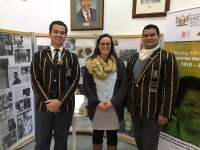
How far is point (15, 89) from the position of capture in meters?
2.17

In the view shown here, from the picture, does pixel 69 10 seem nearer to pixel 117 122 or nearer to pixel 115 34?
pixel 115 34

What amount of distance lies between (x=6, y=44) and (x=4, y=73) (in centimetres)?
33

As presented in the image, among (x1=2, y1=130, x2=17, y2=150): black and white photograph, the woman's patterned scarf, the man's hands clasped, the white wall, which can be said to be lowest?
(x1=2, y1=130, x2=17, y2=150): black and white photograph

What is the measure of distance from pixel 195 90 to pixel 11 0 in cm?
239

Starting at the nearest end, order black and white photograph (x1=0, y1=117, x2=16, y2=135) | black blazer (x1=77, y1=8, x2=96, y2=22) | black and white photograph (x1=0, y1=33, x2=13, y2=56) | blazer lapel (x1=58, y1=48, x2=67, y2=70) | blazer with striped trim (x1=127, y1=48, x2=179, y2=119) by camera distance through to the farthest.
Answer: blazer with striped trim (x1=127, y1=48, x2=179, y2=119) < blazer lapel (x1=58, y1=48, x2=67, y2=70) < black and white photograph (x1=0, y1=33, x2=13, y2=56) < black and white photograph (x1=0, y1=117, x2=16, y2=135) < black blazer (x1=77, y1=8, x2=96, y2=22)

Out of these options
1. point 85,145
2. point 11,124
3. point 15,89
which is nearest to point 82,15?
point 15,89

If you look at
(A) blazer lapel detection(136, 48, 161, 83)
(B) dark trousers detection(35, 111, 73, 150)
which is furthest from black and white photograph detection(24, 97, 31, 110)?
(A) blazer lapel detection(136, 48, 161, 83)

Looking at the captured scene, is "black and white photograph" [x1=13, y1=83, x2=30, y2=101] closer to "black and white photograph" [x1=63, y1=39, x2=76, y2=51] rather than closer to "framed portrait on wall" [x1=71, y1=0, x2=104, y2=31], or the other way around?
"black and white photograph" [x1=63, y1=39, x2=76, y2=51]

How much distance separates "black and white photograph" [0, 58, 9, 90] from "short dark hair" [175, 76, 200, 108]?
192cm

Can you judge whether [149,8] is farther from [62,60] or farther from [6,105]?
[6,105]

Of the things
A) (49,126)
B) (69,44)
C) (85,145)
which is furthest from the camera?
(69,44)

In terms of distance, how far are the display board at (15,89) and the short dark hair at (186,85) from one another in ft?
6.22

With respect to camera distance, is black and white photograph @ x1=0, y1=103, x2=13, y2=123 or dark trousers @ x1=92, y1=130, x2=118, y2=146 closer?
dark trousers @ x1=92, y1=130, x2=118, y2=146

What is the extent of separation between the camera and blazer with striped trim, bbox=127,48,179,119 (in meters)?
1.48
